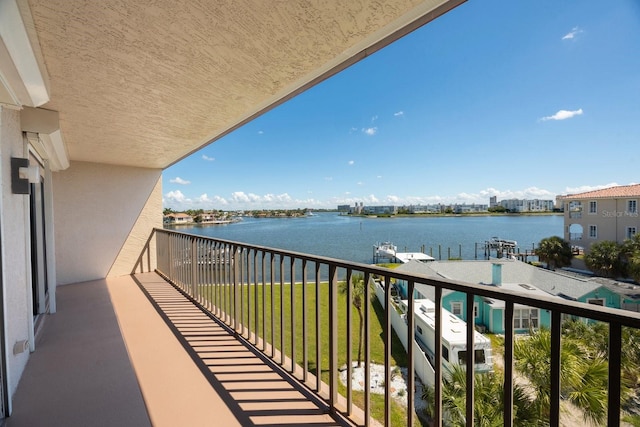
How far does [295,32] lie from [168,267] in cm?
468

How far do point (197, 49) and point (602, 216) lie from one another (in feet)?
111

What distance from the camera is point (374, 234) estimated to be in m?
53.1

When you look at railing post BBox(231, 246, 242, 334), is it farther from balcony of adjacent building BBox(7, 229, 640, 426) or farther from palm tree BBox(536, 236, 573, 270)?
palm tree BBox(536, 236, 573, 270)

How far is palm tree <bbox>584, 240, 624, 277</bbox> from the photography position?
22.8 metres

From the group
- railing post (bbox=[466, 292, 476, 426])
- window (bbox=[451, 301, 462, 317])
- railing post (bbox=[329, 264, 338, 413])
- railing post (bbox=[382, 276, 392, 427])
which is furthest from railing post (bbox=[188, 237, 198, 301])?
Answer: window (bbox=[451, 301, 462, 317])

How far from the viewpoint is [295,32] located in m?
1.84

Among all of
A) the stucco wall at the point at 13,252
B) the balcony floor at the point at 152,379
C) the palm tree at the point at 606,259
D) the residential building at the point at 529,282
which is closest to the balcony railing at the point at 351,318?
the balcony floor at the point at 152,379

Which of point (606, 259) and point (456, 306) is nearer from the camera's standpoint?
point (456, 306)

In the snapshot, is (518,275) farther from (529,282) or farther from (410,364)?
(410,364)

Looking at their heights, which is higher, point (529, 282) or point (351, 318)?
point (351, 318)

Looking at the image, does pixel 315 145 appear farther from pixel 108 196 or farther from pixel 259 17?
pixel 259 17

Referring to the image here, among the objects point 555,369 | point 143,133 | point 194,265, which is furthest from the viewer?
point 194,265

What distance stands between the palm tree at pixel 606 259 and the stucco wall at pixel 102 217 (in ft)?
98.9

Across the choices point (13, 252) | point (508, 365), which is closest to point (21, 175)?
point (13, 252)
